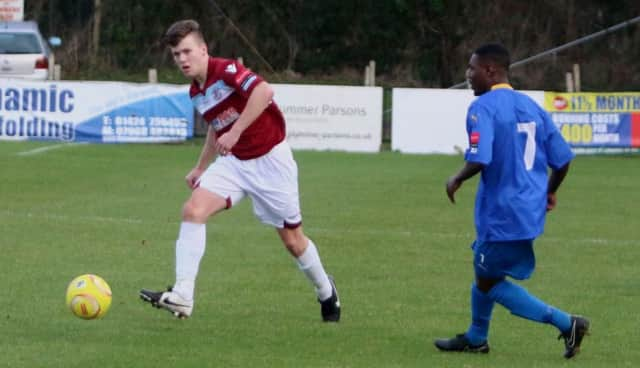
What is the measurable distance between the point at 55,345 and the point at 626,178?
15346mm

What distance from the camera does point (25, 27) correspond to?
33156 mm

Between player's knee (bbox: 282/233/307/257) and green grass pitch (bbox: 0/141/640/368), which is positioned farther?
player's knee (bbox: 282/233/307/257)

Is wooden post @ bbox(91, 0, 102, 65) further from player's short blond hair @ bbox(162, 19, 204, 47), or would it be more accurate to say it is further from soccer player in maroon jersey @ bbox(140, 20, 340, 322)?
player's short blond hair @ bbox(162, 19, 204, 47)

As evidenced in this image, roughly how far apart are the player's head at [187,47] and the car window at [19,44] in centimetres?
2464

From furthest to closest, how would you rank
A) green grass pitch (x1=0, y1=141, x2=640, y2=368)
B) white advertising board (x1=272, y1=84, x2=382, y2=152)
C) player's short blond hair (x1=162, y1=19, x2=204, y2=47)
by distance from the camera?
white advertising board (x1=272, y1=84, x2=382, y2=152)
player's short blond hair (x1=162, y1=19, x2=204, y2=47)
green grass pitch (x1=0, y1=141, x2=640, y2=368)

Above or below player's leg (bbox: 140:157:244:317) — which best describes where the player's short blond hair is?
above

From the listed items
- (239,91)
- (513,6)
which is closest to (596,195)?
(239,91)

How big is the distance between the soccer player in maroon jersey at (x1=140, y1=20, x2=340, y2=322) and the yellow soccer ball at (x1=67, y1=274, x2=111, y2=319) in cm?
38

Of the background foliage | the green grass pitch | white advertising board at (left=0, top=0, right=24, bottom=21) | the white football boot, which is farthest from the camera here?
the background foliage

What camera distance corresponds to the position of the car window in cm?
3198

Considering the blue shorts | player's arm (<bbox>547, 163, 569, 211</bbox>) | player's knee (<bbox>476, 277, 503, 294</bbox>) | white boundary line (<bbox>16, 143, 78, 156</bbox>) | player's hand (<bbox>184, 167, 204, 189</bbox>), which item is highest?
player's arm (<bbox>547, 163, 569, 211</bbox>)

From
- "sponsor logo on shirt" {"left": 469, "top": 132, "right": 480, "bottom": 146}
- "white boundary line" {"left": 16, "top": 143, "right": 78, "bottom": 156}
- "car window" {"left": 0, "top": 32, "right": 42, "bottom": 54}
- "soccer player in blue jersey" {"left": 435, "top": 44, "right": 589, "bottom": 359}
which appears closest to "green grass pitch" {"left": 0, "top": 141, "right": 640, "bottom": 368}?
"soccer player in blue jersey" {"left": 435, "top": 44, "right": 589, "bottom": 359}

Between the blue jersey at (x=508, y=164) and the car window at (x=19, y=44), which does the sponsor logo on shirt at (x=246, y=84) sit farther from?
the car window at (x=19, y=44)

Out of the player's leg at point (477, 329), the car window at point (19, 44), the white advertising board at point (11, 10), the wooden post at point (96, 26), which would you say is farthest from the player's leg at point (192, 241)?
the wooden post at point (96, 26)
